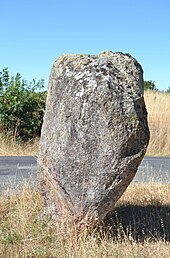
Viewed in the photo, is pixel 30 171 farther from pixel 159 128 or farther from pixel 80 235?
pixel 159 128

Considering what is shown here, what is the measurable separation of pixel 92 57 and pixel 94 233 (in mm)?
1905

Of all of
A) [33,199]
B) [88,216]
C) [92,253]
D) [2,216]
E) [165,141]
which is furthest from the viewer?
[165,141]

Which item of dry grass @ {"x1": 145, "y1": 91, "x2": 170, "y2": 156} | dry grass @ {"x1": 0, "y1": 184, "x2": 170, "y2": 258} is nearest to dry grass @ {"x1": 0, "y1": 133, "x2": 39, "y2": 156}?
dry grass @ {"x1": 145, "y1": 91, "x2": 170, "y2": 156}

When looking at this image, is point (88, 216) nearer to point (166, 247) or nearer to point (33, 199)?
point (166, 247)

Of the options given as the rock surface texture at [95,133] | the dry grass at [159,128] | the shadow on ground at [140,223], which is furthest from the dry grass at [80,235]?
the dry grass at [159,128]

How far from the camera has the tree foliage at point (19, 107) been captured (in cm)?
1550

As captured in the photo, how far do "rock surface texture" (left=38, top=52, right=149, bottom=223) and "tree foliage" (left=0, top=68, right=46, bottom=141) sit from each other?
1028 centimetres

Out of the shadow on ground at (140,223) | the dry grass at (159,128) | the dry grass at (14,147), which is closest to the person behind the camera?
the shadow on ground at (140,223)

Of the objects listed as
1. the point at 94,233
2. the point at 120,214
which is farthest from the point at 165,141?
the point at 94,233

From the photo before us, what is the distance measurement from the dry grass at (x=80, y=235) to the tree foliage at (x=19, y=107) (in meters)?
9.06

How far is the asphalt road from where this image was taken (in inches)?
343

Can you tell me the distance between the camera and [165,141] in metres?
16.0

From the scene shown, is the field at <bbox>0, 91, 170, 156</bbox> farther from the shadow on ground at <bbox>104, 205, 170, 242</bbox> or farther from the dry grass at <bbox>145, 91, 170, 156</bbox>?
the shadow on ground at <bbox>104, 205, 170, 242</bbox>

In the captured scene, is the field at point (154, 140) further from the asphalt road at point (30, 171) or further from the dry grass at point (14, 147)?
the asphalt road at point (30, 171)
